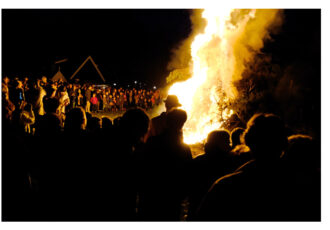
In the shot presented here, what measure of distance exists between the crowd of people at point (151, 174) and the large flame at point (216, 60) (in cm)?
469

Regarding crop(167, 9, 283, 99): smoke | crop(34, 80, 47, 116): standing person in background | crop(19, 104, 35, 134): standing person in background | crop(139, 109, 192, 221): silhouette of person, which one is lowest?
crop(139, 109, 192, 221): silhouette of person

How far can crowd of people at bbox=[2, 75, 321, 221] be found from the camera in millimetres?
1716

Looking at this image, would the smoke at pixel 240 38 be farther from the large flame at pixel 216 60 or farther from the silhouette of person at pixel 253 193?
the silhouette of person at pixel 253 193

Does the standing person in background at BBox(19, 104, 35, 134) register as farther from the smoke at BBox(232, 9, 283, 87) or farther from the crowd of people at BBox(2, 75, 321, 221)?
the smoke at BBox(232, 9, 283, 87)

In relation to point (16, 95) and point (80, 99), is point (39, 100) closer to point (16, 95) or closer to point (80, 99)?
point (16, 95)

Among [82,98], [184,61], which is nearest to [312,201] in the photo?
[184,61]

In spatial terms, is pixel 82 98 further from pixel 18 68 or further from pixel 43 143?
pixel 18 68

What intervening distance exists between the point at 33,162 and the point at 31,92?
7.75 meters

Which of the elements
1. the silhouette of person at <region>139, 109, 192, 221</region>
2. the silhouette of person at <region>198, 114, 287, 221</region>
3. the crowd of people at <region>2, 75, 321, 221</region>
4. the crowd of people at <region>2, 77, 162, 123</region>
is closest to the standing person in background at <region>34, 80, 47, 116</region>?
the crowd of people at <region>2, 77, 162, 123</region>

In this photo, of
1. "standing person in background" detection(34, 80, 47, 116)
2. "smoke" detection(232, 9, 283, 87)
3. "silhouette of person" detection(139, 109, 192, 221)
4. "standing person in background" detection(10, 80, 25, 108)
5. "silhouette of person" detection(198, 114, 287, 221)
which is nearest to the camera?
"silhouette of person" detection(198, 114, 287, 221)

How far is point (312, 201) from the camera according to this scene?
1.69 metres

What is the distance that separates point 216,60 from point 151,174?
5.79m

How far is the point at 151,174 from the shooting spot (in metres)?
2.54

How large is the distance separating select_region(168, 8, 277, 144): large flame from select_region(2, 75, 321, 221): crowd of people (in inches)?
185
